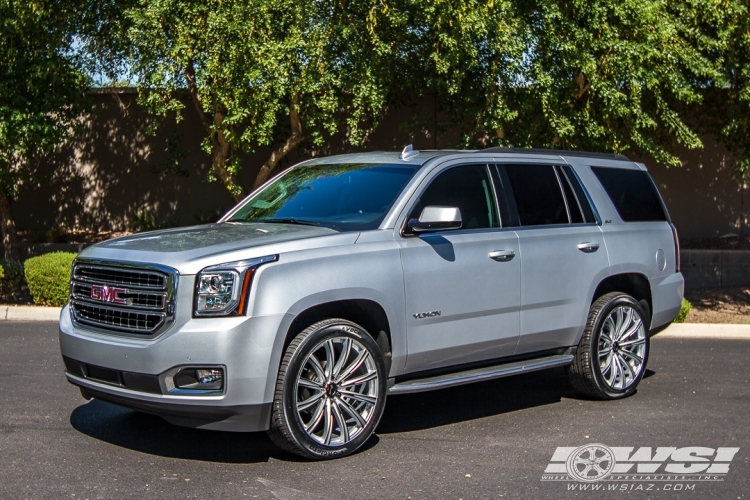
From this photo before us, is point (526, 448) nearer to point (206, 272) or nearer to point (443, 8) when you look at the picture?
point (206, 272)

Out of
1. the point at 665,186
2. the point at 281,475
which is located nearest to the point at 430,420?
the point at 281,475

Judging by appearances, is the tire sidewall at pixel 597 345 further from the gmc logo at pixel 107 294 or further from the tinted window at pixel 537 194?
the gmc logo at pixel 107 294

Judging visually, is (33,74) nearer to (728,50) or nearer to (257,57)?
(257,57)

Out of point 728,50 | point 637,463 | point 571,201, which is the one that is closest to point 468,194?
point 571,201

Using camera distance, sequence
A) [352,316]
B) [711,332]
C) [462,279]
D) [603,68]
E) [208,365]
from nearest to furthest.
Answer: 1. [208,365]
2. [352,316]
3. [462,279]
4. [711,332]
5. [603,68]

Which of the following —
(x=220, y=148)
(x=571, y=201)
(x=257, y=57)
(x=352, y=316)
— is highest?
(x=257, y=57)

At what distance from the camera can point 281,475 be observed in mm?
5836

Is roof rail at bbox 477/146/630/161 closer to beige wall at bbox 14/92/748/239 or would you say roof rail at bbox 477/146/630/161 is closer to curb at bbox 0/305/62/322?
curb at bbox 0/305/62/322

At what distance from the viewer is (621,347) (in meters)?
8.20

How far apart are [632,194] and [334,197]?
9.87 ft

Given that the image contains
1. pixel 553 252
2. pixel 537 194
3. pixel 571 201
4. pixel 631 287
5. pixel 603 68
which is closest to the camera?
pixel 553 252

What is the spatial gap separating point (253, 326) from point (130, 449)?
4.57ft

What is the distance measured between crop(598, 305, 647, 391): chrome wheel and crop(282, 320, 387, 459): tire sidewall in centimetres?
247

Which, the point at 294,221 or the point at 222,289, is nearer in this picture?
the point at 222,289
